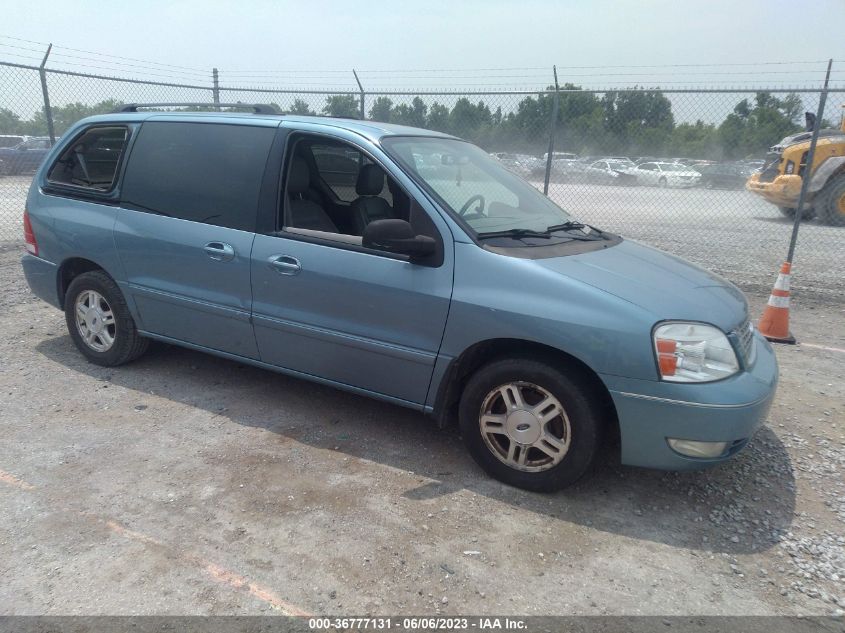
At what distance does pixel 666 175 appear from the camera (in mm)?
12297

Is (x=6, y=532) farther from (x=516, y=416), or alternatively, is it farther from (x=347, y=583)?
(x=516, y=416)

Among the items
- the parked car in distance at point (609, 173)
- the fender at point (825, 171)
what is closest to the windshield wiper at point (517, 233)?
the parked car in distance at point (609, 173)

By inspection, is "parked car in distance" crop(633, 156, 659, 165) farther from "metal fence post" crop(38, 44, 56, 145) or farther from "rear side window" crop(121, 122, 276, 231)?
"metal fence post" crop(38, 44, 56, 145)

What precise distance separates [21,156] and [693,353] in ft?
54.1

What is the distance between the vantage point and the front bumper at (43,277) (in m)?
4.78

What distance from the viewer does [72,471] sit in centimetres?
338

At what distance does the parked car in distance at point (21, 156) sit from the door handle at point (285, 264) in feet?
40.6

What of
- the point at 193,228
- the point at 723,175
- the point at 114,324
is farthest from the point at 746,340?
the point at 723,175

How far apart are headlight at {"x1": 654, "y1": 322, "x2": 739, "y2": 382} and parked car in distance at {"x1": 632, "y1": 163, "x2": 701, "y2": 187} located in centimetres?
872

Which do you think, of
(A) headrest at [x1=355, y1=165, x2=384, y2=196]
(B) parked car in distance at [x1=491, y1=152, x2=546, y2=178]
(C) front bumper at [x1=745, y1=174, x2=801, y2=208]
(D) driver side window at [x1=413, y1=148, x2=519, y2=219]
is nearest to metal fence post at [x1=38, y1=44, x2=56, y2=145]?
(B) parked car in distance at [x1=491, y1=152, x2=546, y2=178]

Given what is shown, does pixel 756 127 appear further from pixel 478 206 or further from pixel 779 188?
pixel 478 206

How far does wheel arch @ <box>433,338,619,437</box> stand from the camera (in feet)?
10.3

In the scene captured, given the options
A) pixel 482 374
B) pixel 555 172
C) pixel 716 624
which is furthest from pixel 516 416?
pixel 555 172

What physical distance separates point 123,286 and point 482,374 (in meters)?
2.68
